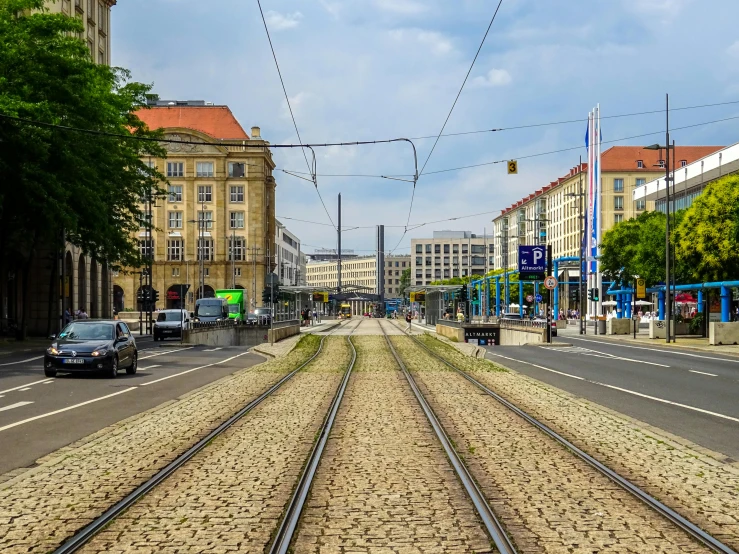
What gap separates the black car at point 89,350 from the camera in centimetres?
2184

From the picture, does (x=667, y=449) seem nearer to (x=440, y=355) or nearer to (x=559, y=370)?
(x=559, y=370)

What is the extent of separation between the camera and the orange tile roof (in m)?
107

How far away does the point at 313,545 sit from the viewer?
244 inches

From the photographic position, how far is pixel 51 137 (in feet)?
116

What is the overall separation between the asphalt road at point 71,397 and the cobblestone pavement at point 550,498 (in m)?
4.98

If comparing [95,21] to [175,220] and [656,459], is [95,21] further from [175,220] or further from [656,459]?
[656,459]

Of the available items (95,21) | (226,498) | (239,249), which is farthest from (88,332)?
(239,249)

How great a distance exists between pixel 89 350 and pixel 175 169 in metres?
86.6

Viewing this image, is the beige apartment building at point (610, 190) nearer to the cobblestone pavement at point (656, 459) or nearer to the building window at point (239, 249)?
the building window at point (239, 249)

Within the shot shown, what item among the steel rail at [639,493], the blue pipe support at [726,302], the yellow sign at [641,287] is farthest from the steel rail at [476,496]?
the yellow sign at [641,287]

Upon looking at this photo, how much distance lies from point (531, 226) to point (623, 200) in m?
33.6

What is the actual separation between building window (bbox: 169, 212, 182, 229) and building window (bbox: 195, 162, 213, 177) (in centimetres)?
519

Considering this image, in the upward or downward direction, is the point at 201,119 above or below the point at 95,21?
above

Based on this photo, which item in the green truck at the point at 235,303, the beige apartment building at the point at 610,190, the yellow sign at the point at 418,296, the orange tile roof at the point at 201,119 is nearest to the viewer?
the green truck at the point at 235,303
